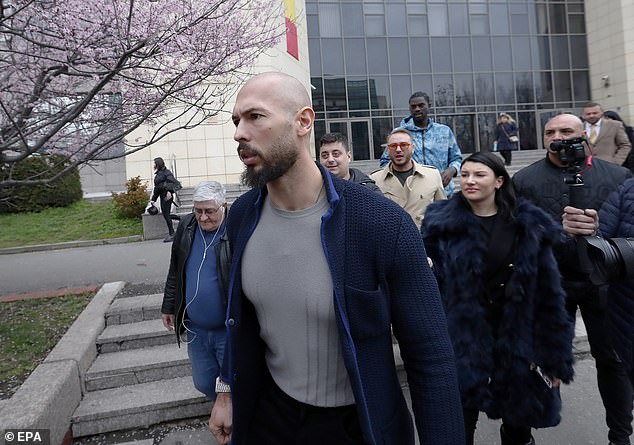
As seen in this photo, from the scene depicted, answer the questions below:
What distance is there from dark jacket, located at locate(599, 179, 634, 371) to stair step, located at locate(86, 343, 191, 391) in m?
3.53

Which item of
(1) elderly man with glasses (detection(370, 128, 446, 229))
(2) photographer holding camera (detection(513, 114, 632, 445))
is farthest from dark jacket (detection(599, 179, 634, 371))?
(1) elderly man with glasses (detection(370, 128, 446, 229))

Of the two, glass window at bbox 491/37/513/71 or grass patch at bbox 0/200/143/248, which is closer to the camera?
grass patch at bbox 0/200/143/248

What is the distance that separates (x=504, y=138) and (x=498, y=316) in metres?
14.7

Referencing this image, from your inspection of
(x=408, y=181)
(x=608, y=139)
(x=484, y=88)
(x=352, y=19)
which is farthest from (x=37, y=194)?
(x=484, y=88)

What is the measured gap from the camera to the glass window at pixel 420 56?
23.9 meters

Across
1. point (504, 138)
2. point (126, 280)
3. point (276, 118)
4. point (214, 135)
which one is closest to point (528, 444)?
point (276, 118)

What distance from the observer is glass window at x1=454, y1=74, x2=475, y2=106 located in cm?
2419

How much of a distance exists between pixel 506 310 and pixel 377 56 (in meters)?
23.3

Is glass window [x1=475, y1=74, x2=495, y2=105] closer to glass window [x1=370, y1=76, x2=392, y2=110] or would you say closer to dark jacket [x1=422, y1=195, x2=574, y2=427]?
glass window [x1=370, y1=76, x2=392, y2=110]

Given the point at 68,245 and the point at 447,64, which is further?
the point at 447,64

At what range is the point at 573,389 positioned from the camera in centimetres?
384

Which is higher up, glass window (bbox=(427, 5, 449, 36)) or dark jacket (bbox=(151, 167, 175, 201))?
glass window (bbox=(427, 5, 449, 36))

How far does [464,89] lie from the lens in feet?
79.4

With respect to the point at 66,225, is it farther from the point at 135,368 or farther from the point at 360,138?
the point at 360,138
